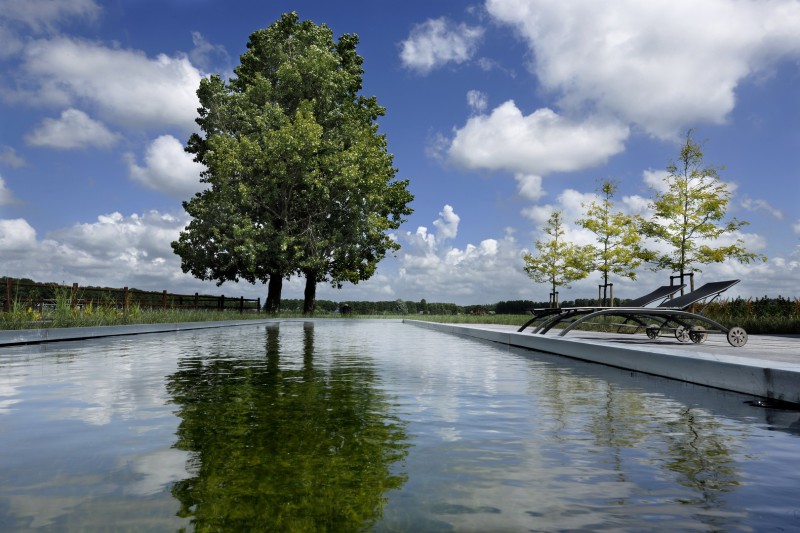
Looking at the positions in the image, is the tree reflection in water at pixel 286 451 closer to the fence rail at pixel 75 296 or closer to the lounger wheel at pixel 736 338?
the lounger wheel at pixel 736 338

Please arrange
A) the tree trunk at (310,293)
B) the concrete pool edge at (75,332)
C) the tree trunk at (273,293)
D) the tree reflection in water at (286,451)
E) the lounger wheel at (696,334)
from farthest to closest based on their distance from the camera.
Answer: the tree trunk at (310,293)
the tree trunk at (273,293)
the concrete pool edge at (75,332)
the lounger wheel at (696,334)
the tree reflection in water at (286,451)

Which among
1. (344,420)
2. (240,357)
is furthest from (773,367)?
(240,357)

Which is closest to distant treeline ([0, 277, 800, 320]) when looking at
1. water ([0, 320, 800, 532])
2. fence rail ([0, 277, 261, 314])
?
fence rail ([0, 277, 261, 314])

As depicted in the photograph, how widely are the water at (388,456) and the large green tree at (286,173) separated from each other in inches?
1117

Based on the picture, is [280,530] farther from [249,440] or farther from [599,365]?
[599,365]

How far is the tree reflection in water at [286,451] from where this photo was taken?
9.35 ft

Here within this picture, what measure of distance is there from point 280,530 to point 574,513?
137 centimetres

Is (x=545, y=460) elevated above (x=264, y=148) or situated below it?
below

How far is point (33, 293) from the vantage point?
964 inches

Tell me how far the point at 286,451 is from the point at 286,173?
34573 mm

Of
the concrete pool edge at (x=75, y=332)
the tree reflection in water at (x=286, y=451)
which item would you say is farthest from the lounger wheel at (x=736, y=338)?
the concrete pool edge at (x=75, y=332)

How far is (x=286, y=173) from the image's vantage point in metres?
37.4

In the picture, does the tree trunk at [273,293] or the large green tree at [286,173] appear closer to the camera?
the large green tree at [286,173]

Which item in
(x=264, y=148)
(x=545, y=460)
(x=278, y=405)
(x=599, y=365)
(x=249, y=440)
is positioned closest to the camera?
(x=545, y=460)
